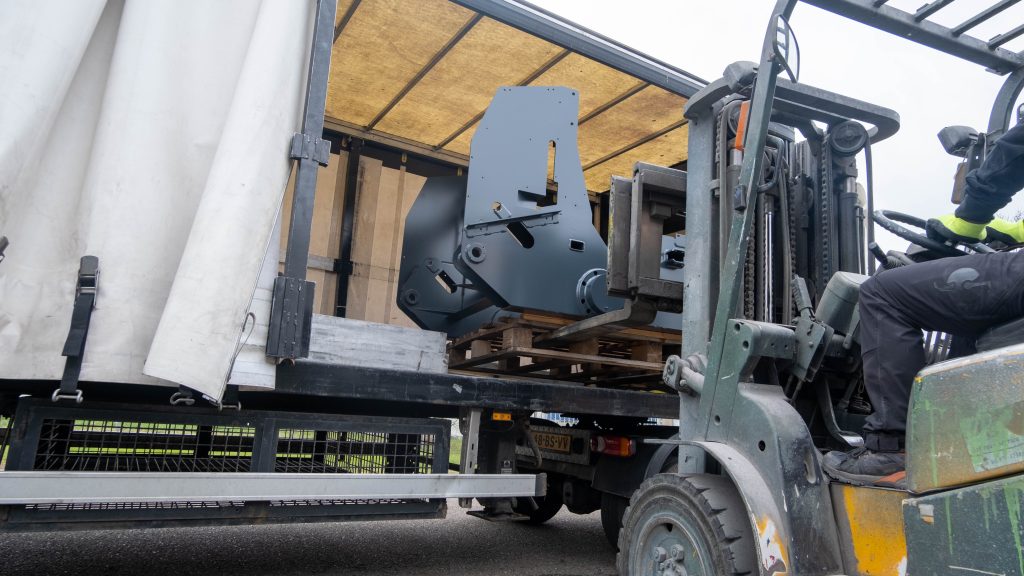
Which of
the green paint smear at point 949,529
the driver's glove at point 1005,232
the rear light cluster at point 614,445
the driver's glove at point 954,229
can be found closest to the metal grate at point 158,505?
the rear light cluster at point 614,445

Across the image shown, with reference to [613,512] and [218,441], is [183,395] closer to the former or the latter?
[218,441]

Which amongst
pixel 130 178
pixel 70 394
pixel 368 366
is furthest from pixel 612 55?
pixel 70 394

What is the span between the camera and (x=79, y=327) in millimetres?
2592

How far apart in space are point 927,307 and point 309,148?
2354 millimetres

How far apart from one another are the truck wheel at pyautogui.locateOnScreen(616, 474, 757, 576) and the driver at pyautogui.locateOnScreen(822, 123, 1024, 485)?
1.20ft

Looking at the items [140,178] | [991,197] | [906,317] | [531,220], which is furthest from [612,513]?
[140,178]

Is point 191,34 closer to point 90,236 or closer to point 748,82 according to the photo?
point 90,236

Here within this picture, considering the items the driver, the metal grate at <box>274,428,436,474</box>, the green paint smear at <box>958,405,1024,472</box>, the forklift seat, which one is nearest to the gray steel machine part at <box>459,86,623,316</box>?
the metal grate at <box>274,428,436,474</box>

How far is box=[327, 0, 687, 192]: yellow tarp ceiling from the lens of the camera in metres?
4.64

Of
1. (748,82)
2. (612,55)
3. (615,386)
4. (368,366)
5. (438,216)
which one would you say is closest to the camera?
(748,82)

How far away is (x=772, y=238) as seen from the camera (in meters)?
3.14

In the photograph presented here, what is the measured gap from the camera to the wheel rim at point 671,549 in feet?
7.97

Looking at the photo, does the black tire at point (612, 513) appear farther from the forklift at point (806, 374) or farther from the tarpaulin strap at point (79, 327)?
the tarpaulin strap at point (79, 327)

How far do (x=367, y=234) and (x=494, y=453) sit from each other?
109 inches
